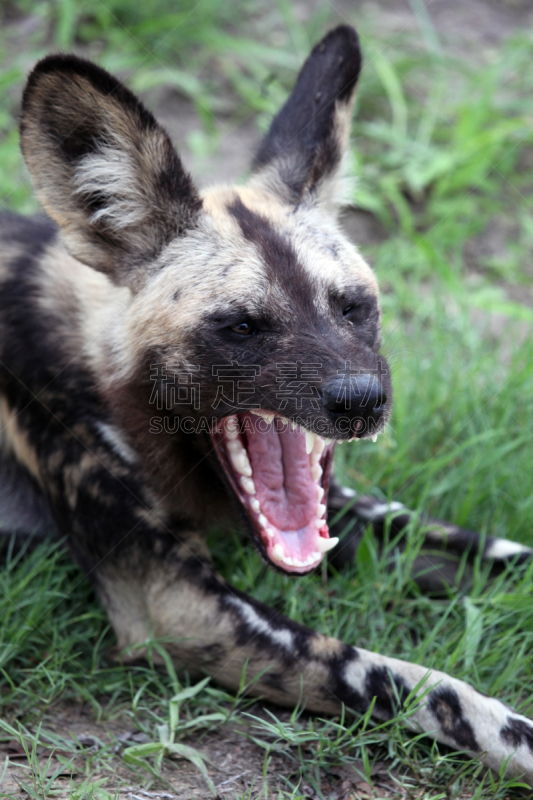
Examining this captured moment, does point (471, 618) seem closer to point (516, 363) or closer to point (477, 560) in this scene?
point (477, 560)

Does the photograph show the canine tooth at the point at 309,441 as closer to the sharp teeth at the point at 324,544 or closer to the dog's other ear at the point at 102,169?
the sharp teeth at the point at 324,544

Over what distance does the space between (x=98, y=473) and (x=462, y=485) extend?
5.42 feet

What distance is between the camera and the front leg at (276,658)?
262 cm

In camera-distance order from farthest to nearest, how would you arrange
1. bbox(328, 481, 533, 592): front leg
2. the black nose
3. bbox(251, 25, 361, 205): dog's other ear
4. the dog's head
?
bbox(328, 481, 533, 592): front leg < bbox(251, 25, 361, 205): dog's other ear < the dog's head < the black nose

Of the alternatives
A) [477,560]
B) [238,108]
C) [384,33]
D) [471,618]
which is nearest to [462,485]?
[477,560]

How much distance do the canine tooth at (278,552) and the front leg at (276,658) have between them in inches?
9.9

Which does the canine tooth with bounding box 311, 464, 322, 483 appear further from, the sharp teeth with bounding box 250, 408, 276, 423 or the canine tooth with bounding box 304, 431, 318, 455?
the sharp teeth with bounding box 250, 408, 276, 423

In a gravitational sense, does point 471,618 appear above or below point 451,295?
below

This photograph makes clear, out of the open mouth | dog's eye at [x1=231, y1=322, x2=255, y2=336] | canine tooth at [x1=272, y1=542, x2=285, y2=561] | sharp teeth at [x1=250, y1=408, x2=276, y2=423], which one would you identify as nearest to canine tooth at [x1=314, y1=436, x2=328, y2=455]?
the open mouth

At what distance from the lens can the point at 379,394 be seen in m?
2.50

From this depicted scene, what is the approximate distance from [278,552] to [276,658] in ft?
1.21

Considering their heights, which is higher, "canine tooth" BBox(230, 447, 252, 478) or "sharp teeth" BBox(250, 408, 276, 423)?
"sharp teeth" BBox(250, 408, 276, 423)

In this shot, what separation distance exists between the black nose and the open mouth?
26 cm

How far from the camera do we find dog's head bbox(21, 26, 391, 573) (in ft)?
8.48
